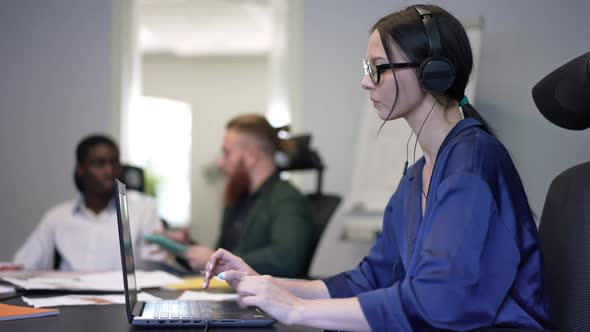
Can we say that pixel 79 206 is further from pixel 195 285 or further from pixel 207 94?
pixel 207 94

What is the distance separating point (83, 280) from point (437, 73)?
1.14m

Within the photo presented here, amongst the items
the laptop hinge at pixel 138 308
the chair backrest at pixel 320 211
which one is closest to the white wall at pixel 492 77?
the chair backrest at pixel 320 211

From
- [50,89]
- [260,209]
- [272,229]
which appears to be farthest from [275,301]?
[50,89]

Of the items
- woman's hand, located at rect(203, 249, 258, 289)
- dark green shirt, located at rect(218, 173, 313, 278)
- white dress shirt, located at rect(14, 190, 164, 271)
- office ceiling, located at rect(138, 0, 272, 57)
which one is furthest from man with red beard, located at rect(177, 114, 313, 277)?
office ceiling, located at rect(138, 0, 272, 57)

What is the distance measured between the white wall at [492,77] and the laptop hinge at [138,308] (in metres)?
0.83

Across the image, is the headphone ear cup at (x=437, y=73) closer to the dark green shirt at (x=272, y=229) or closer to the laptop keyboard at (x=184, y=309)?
the laptop keyboard at (x=184, y=309)

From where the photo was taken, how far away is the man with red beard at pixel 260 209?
242 centimetres

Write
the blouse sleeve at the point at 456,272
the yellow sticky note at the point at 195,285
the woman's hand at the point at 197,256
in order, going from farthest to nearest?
the woman's hand at the point at 197,256 < the yellow sticky note at the point at 195,285 < the blouse sleeve at the point at 456,272

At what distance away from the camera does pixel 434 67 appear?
119 cm

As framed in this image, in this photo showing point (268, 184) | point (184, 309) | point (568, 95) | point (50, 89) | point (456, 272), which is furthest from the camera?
point (50, 89)

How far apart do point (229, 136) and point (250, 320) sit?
177cm

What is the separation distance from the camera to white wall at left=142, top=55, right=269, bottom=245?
853 centimetres

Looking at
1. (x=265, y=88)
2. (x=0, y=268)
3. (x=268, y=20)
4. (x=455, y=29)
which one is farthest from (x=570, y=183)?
(x=265, y=88)

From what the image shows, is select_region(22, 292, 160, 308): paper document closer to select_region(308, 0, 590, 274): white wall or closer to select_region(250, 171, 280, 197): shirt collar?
select_region(308, 0, 590, 274): white wall
